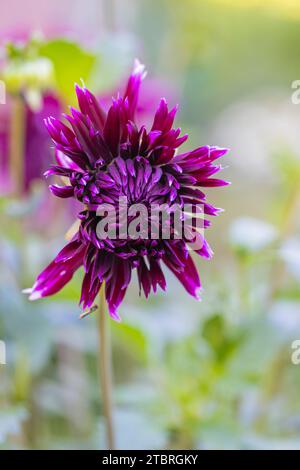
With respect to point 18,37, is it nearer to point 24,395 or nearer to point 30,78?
point 30,78

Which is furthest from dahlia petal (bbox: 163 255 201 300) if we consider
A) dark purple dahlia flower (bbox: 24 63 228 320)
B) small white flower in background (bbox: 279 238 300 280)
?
small white flower in background (bbox: 279 238 300 280)

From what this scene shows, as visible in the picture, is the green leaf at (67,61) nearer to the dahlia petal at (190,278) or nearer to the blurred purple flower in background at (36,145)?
the blurred purple flower in background at (36,145)

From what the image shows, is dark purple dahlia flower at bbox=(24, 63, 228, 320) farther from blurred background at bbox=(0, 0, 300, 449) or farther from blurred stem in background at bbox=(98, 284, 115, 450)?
blurred background at bbox=(0, 0, 300, 449)

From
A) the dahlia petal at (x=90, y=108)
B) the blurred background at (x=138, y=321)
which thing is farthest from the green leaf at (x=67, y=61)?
the dahlia petal at (x=90, y=108)

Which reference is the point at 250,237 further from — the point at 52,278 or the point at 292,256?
the point at 52,278

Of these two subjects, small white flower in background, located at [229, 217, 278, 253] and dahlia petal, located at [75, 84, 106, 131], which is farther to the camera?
small white flower in background, located at [229, 217, 278, 253]

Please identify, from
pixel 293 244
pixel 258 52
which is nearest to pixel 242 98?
pixel 258 52
